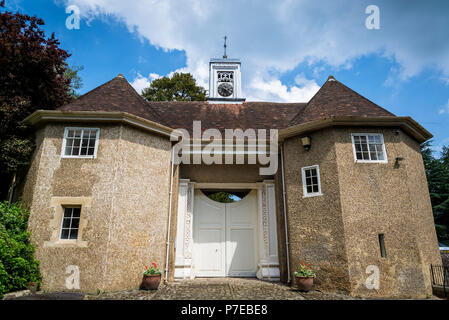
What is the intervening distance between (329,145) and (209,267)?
610cm

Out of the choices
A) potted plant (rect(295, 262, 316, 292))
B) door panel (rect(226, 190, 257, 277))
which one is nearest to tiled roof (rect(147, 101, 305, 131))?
door panel (rect(226, 190, 257, 277))

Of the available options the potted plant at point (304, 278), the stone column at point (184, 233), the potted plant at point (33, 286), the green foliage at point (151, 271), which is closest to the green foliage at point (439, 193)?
the potted plant at point (304, 278)

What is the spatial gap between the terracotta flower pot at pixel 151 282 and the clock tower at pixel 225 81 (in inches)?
385

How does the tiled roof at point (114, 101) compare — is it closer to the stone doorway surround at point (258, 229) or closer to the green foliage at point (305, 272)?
the stone doorway surround at point (258, 229)

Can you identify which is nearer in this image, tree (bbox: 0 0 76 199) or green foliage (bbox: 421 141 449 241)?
tree (bbox: 0 0 76 199)

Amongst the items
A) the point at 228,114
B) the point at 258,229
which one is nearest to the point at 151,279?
the point at 258,229

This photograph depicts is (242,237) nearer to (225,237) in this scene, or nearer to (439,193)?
(225,237)

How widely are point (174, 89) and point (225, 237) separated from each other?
1521cm

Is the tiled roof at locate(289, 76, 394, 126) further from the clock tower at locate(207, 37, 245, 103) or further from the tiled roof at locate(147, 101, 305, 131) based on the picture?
the clock tower at locate(207, 37, 245, 103)

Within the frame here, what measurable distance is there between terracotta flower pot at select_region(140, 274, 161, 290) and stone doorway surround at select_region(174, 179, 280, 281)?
1.70m

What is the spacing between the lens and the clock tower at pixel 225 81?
14500 mm

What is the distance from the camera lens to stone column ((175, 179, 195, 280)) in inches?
352

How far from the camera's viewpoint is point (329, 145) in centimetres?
785
